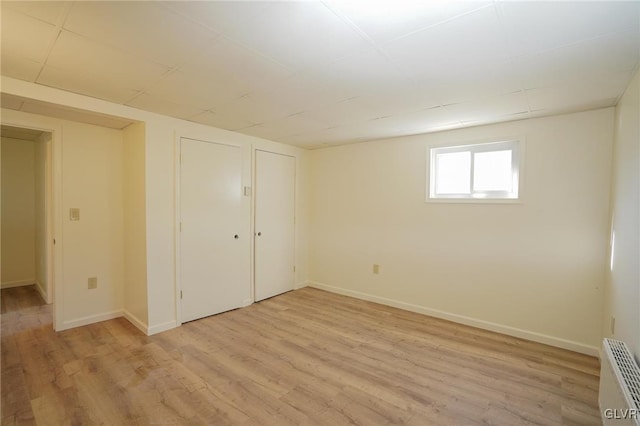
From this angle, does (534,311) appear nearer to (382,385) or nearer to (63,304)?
(382,385)

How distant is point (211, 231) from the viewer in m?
3.67

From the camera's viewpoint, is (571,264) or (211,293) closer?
(571,264)

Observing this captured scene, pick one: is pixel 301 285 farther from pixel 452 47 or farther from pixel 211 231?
pixel 452 47

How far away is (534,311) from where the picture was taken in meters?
3.06

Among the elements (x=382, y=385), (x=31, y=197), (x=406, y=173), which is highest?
(x=406, y=173)

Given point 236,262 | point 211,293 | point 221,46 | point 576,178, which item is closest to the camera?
point 221,46

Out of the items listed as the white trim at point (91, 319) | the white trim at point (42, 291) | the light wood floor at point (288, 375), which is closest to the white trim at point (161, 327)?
the light wood floor at point (288, 375)

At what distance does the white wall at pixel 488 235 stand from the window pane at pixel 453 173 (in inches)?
8.7

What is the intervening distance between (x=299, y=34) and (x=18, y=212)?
5761 mm

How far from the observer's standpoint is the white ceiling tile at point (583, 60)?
1650mm

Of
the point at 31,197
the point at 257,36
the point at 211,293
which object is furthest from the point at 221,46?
the point at 31,197

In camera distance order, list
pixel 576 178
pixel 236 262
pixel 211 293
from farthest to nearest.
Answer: pixel 236 262, pixel 211 293, pixel 576 178

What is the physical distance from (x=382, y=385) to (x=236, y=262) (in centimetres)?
242

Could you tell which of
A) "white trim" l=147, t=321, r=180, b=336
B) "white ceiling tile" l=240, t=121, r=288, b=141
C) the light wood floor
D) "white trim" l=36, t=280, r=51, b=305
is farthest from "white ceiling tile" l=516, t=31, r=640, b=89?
"white trim" l=36, t=280, r=51, b=305
